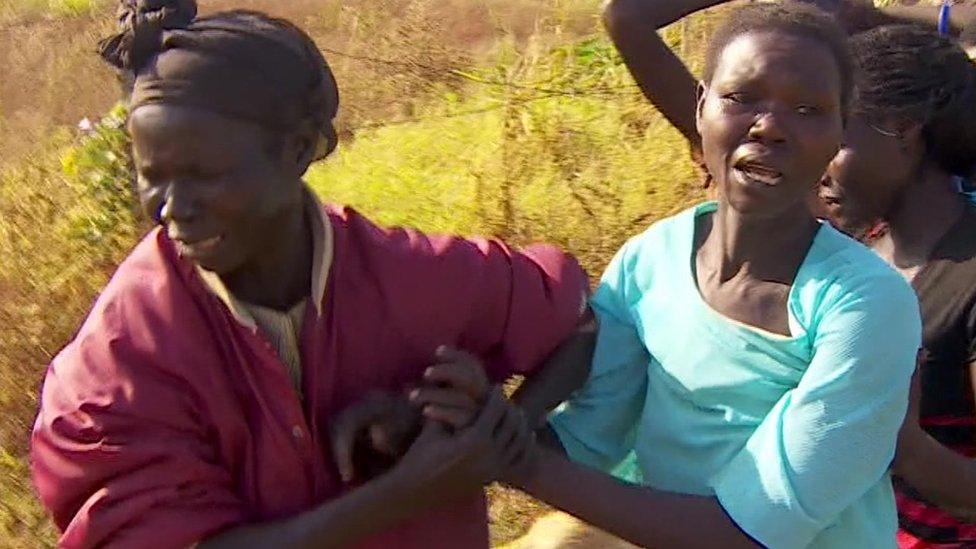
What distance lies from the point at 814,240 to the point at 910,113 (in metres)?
0.57

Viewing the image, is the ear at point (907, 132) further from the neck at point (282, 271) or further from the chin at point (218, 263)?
the chin at point (218, 263)

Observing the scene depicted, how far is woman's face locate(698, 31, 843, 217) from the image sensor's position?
5.61 ft

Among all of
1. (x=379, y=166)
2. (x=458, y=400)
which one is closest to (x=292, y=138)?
(x=458, y=400)

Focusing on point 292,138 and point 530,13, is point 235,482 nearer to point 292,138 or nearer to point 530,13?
point 292,138

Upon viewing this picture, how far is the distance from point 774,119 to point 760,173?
2.8 inches

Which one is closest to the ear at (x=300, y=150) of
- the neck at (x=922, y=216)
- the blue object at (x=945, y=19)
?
the neck at (x=922, y=216)

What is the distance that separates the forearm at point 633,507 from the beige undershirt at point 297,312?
0.33 metres

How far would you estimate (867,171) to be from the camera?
225cm

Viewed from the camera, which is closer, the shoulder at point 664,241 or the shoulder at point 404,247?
the shoulder at point 404,247

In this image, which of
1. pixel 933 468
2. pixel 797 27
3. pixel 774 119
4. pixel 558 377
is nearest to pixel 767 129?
pixel 774 119

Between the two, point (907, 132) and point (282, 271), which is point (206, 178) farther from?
point (907, 132)

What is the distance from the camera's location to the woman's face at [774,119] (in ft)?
5.61

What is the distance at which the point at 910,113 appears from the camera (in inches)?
87.7

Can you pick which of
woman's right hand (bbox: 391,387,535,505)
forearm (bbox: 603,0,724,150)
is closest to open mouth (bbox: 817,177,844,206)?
forearm (bbox: 603,0,724,150)
